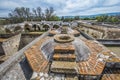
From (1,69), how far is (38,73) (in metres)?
1.81

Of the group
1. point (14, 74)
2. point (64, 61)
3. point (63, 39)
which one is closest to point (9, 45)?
point (63, 39)

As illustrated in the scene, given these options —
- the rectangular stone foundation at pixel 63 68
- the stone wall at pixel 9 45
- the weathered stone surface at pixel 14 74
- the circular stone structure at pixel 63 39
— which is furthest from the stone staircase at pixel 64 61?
the stone wall at pixel 9 45

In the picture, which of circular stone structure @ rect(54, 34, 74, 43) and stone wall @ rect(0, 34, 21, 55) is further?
stone wall @ rect(0, 34, 21, 55)

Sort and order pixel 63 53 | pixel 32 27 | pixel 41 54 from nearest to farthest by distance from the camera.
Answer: pixel 63 53 → pixel 41 54 → pixel 32 27

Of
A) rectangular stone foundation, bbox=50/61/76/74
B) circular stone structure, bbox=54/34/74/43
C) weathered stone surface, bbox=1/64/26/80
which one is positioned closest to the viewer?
rectangular stone foundation, bbox=50/61/76/74

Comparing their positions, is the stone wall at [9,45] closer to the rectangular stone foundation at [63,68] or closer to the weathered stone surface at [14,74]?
the weathered stone surface at [14,74]

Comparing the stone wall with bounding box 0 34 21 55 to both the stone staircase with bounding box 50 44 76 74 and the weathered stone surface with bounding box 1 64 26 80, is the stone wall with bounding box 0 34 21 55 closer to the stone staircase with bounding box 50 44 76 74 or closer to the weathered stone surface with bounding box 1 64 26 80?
the weathered stone surface with bounding box 1 64 26 80

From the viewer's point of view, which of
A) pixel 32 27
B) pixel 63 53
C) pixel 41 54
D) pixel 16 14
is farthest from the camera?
pixel 16 14

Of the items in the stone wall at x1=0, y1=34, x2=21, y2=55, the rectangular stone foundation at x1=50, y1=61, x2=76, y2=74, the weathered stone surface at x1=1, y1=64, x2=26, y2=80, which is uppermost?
the rectangular stone foundation at x1=50, y1=61, x2=76, y2=74

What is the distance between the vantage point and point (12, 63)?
4367 millimetres

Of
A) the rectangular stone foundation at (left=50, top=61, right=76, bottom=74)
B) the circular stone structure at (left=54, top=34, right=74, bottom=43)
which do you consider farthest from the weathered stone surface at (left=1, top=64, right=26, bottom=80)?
the circular stone structure at (left=54, top=34, right=74, bottom=43)

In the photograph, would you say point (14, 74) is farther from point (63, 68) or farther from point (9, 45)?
point (9, 45)

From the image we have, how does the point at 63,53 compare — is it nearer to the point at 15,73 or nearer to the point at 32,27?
the point at 15,73

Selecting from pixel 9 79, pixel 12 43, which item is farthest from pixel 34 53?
pixel 12 43
